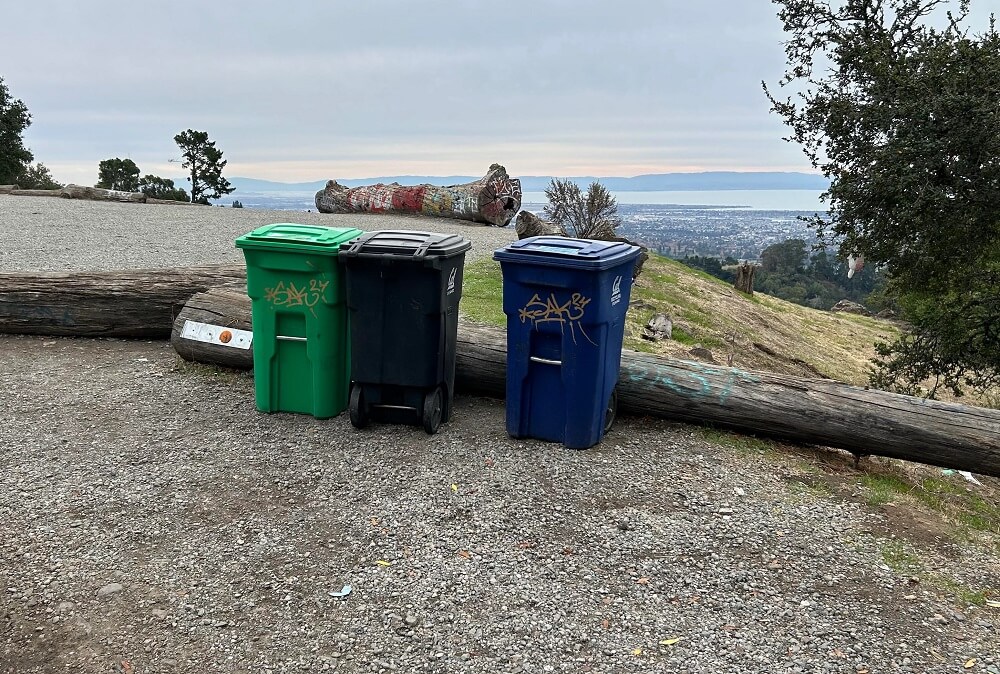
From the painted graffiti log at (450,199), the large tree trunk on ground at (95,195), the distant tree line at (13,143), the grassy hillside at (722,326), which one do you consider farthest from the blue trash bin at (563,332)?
the distant tree line at (13,143)

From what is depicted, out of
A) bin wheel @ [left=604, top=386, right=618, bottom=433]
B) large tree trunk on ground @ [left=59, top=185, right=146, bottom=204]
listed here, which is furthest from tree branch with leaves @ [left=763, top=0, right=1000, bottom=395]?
large tree trunk on ground @ [left=59, top=185, right=146, bottom=204]

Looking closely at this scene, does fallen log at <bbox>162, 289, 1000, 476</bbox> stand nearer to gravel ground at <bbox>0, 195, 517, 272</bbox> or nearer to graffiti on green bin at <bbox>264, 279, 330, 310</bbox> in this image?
graffiti on green bin at <bbox>264, 279, 330, 310</bbox>

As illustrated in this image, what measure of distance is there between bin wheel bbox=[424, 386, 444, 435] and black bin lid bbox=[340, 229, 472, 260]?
35.6 inches

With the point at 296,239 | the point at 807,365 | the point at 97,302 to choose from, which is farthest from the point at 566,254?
the point at 807,365

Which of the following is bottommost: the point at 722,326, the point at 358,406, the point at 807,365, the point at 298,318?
the point at 807,365

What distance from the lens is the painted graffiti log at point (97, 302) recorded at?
6.90 m

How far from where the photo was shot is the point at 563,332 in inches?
181

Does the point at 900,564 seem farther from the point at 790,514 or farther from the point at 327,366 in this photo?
the point at 327,366

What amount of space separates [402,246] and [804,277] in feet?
120

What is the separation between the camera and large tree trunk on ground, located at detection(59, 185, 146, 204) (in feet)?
72.7

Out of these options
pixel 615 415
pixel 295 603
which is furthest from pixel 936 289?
pixel 295 603

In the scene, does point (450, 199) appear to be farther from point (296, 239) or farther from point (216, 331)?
point (296, 239)

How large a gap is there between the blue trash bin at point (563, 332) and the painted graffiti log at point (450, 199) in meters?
13.5

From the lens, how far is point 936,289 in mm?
10070
